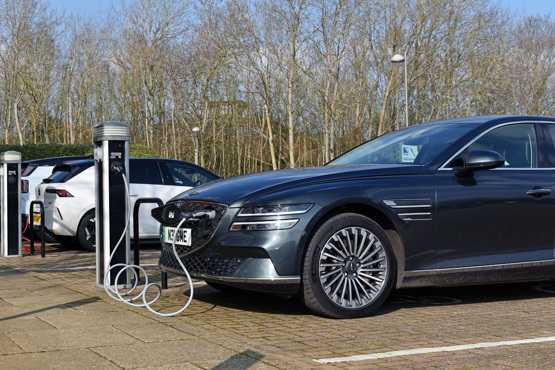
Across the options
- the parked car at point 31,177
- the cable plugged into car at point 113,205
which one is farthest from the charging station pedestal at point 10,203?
the cable plugged into car at point 113,205

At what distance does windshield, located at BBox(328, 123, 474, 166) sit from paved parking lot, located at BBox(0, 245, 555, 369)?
127 centimetres

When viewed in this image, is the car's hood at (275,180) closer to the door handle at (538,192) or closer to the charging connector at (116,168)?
the charging connector at (116,168)

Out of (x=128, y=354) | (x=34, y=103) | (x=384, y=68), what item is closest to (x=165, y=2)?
(x=34, y=103)

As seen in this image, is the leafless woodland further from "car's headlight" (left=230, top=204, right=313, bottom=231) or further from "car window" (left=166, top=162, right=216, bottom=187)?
"car's headlight" (left=230, top=204, right=313, bottom=231)

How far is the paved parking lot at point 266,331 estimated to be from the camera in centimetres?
386

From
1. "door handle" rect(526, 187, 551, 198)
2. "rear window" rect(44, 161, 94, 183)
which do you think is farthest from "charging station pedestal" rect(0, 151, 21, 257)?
"door handle" rect(526, 187, 551, 198)

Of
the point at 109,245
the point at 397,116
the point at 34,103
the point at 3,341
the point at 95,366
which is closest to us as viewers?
the point at 95,366

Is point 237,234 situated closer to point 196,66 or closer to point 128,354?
point 128,354

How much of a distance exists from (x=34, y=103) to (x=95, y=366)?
122ft

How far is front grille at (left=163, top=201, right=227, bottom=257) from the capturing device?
5223 mm

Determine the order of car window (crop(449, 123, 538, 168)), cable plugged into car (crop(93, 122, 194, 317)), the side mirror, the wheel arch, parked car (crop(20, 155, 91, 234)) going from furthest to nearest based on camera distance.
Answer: parked car (crop(20, 155, 91, 234))
cable plugged into car (crop(93, 122, 194, 317))
car window (crop(449, 123, 538, 168))
the side mirror
the wheel arch

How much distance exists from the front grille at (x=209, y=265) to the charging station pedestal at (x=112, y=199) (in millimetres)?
1093

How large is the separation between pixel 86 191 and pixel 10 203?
1157mm

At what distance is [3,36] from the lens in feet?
118
